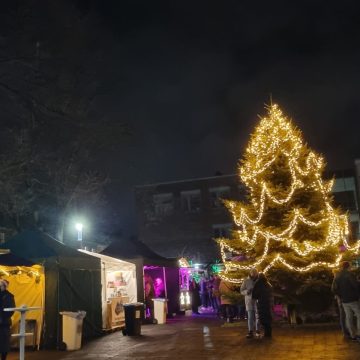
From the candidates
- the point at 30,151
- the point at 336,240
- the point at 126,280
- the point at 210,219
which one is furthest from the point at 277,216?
the point at 210,219

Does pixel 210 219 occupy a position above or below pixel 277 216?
above

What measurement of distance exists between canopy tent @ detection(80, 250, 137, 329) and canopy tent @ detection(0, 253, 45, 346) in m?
2.07

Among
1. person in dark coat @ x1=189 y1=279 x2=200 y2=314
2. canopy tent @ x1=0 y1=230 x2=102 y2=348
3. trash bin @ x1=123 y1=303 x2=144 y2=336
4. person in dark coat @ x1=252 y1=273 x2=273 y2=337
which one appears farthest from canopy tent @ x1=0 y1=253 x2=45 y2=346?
person in dark coat @ x1=189 y1=279 x2=200 y2=314

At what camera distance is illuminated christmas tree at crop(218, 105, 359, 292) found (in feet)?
50.2

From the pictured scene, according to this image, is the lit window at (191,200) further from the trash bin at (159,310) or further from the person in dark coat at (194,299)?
the trash bin at (159,310)

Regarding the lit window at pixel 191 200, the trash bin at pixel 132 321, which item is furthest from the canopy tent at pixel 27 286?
the lit window at pixel 191 200

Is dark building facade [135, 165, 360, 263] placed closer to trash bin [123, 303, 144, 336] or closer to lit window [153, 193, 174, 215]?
lit window [153, 193, 174, 215]

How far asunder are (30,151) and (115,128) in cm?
431

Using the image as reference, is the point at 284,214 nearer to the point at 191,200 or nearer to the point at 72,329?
the point at 72,329

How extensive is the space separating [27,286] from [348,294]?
8.61 meters

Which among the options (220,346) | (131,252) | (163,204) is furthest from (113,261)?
(163,204)

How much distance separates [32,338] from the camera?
504 inches

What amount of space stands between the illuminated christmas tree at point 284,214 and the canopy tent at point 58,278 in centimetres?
463

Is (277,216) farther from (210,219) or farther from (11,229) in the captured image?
(210,219)
